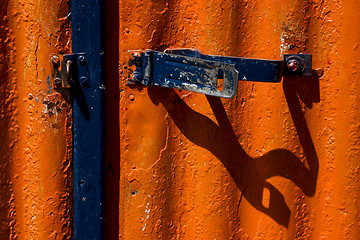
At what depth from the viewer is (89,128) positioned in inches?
33.9

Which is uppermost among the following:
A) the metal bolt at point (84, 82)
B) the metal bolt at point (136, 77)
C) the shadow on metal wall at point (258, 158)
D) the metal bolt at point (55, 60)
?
the metal bolt at point (55, 60)

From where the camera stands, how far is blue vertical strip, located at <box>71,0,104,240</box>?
83cm

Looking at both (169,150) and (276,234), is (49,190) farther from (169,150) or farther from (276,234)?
(276,234)

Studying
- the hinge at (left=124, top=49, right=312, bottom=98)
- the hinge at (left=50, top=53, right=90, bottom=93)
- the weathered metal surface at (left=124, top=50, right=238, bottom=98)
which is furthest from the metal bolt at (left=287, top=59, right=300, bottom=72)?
the hinge at (left=50, top=53, right=90, bottom=93)

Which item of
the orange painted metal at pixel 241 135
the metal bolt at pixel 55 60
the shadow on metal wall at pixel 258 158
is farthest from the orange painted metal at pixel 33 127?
the shadow on metal wall at pixel 258 158

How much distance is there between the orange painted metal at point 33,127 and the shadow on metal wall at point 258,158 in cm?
26

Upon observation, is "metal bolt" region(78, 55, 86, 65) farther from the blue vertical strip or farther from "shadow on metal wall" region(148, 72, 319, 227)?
"shadow on metal wall" region(148, 72, 319, 227)

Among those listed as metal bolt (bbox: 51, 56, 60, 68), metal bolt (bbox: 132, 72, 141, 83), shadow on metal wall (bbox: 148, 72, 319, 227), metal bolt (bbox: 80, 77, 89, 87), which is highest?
Answer: metal bolt (bbox: 51, 56, 60, 68)

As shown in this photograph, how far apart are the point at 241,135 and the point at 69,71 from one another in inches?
18.0

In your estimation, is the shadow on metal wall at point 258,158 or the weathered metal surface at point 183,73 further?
the shadow on metal wall at point 258,158

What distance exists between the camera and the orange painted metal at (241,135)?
0.85 metres

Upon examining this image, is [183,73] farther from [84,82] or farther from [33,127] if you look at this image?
[33,127]

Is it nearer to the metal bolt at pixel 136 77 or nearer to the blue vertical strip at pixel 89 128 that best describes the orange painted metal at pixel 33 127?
the blue vertical strip at pixel 89 128

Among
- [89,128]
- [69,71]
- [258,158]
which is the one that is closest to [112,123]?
[89,128]
